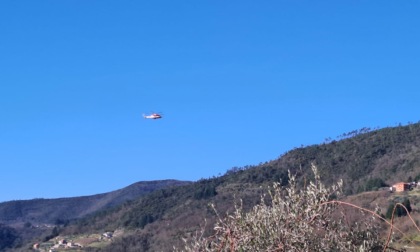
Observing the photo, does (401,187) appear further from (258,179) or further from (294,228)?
(294,228)

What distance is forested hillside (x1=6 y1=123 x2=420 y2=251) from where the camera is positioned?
9281cm

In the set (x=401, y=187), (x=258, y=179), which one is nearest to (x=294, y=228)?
(x=401, y=187)

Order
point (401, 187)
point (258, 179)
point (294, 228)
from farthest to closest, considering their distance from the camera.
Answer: point (258, 179)
point (401, 187)
point (294, 228)

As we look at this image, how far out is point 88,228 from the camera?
133 meters

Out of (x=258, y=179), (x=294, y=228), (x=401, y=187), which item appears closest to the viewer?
(x=294, y=228)

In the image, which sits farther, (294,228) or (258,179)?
(258,179)

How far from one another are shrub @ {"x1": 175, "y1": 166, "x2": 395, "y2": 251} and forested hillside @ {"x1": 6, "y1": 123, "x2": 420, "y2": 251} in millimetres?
70396

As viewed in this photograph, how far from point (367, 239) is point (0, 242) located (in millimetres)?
140659

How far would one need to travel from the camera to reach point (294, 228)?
10.2 metres

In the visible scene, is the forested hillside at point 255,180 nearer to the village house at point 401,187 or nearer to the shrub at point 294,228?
the village house at point 401,187

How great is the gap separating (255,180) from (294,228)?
361 feet

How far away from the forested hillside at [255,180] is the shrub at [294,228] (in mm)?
70396

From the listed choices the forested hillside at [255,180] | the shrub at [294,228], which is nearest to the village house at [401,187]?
the forested hillside at [255,180]

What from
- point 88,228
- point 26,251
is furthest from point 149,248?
point 88,228
